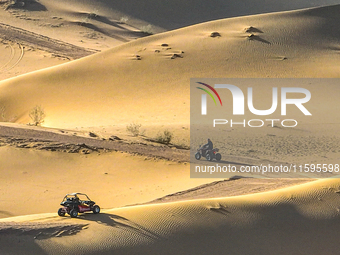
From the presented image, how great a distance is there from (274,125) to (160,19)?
3986 centimetres

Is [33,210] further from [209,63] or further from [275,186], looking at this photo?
[209,63]

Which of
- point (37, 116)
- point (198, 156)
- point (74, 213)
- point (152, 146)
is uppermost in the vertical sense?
point (37, 116)

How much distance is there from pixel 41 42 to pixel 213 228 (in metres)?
33.0

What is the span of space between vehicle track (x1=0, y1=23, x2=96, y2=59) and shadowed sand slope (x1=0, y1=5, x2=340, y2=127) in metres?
7.39

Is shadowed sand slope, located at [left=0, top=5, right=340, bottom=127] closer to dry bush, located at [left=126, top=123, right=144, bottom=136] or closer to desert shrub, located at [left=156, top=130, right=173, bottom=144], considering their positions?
dry bush, located at [left=126, top=123, right=144, bottom=136]

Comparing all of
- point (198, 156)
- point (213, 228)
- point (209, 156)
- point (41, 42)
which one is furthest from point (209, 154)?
point (41, 42)

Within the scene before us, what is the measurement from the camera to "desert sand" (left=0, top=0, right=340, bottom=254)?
10.1 metres

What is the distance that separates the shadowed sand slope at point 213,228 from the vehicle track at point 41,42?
28.2 meters

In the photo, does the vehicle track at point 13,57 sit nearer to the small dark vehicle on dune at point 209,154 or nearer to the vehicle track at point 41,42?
the vehicle track at point 41,42

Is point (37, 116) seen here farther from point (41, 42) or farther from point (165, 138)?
point (41, 42)

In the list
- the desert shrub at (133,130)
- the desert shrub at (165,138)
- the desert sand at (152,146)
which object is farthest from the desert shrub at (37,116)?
the desert shrub at (165,138)

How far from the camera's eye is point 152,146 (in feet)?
62.6

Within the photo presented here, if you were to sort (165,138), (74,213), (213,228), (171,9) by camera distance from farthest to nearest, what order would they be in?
(171,9) → (165,138) → (213,228) → (74,213)

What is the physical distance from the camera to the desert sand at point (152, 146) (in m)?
10.1
